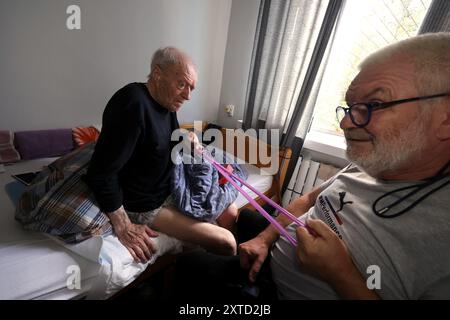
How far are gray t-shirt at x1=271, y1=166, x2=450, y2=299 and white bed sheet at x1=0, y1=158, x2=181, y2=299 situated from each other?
0.60 metres

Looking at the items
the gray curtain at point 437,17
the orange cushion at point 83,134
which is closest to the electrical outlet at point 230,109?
the orange cushion at point 83,134

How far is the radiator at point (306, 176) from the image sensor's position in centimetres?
178

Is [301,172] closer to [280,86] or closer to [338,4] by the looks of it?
[280,86]

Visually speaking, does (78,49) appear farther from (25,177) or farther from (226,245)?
(226,245)

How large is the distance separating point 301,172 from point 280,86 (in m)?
0.77

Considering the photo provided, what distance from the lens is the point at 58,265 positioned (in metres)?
0.77

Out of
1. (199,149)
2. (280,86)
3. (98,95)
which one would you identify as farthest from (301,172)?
(98,95)

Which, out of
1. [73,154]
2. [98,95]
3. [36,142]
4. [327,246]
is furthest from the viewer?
[98,95]

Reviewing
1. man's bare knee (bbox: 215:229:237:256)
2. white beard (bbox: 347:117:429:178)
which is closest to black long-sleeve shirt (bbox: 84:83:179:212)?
man's bare knee (bbox: 215:229:237:256)

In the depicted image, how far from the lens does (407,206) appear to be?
23.1 inches

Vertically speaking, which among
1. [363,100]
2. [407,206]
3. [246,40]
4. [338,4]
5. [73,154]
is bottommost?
[73,154]

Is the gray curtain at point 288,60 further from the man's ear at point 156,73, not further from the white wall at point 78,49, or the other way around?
the man's ear at point 156,73

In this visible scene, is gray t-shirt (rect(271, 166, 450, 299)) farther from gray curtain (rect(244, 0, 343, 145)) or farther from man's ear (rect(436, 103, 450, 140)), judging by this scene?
gray curtain (rect(244, 0, 343, 145))

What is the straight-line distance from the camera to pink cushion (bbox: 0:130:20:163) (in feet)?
4.24
